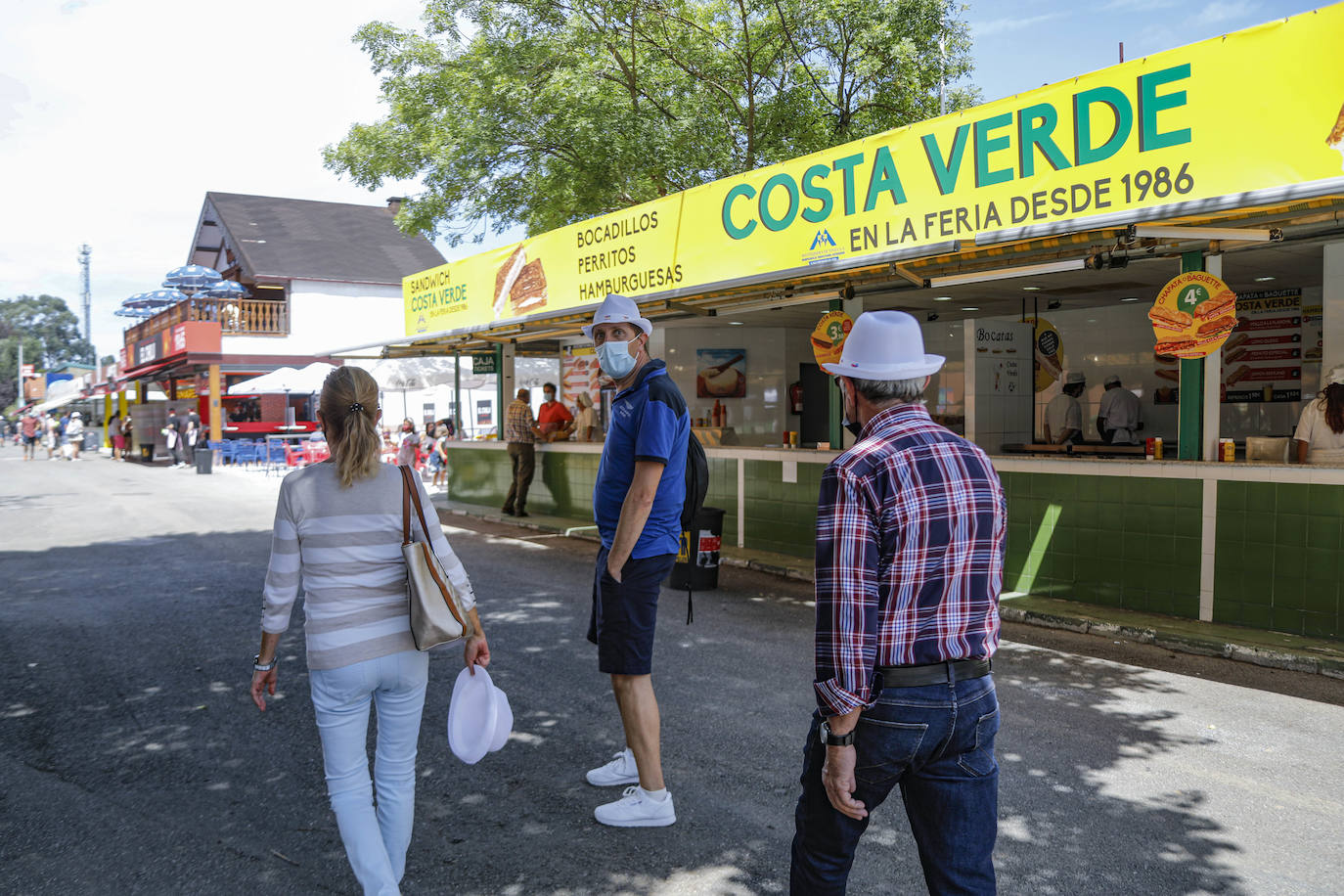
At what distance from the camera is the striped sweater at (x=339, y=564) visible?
3.03 metres

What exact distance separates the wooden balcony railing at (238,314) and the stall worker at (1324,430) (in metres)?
33.6

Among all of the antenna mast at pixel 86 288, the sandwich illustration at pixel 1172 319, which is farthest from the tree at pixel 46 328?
the sandwich illustration at pixel 1172 319

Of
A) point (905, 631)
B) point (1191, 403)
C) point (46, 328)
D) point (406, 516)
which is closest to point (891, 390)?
point (905, 631)

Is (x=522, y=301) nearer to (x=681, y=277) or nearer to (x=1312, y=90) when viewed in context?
(x=681, y=277)

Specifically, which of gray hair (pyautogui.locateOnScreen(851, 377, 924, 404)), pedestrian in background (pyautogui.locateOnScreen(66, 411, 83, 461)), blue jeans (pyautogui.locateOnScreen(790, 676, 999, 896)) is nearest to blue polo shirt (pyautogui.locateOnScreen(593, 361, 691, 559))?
gray hair (pyautogui.locateOnScreen(851, 377, 924, 404))

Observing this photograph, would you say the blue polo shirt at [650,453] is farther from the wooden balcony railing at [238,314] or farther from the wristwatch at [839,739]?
the wooden balcony railing at [238,314]

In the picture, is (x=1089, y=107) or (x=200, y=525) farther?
(x=200, y=525)

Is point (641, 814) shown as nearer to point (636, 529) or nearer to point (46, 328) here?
point (636, 529)

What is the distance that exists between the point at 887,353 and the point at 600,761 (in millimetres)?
3070

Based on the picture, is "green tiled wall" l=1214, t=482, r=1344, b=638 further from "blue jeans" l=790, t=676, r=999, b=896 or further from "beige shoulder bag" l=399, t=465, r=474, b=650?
"beige shoulder bag" l=399, t=465, r=474, b=650

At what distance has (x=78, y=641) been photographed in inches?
286

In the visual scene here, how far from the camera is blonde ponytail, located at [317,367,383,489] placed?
3033 mm

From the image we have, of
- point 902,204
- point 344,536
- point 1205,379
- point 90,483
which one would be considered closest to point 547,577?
point 902,204

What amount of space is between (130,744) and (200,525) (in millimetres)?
10370
